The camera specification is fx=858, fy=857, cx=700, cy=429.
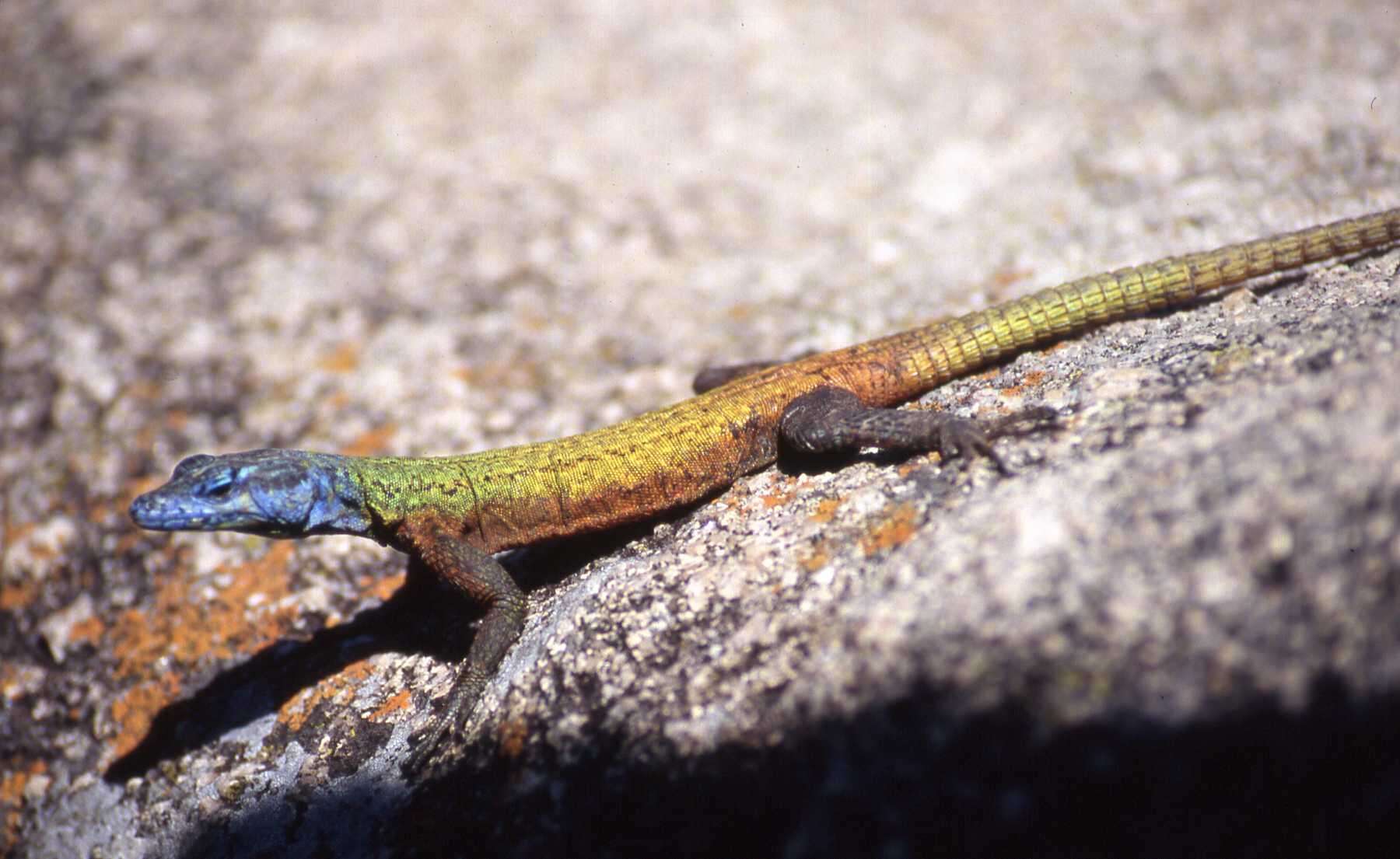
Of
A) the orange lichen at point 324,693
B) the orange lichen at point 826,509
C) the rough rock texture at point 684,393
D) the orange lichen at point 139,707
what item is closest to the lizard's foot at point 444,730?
the rough rock texture at point 684,393

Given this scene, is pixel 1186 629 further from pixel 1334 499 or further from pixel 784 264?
pixel 784 264

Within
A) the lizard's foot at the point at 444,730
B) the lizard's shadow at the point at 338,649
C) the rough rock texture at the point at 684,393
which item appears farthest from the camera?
the lizard's shadow at the point at 338,649

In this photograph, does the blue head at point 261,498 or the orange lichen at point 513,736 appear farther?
the blue head at point 261,498

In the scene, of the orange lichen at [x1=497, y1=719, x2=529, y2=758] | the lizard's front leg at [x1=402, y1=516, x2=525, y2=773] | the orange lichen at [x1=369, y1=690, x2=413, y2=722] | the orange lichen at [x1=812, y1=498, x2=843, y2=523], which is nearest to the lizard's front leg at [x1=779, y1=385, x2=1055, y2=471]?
the orange lichen at [x1=812, y1=498, x2=843, y2=523]

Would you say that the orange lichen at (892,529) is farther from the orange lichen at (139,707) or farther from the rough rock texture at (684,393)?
the orange lichen at (139,707)

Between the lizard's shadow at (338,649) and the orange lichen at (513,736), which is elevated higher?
the lizard's shadow at (338,649)

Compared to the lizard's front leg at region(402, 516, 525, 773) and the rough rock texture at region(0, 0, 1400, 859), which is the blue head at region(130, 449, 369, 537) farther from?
the rough rock texture at region(0, 0, 1400, 859)

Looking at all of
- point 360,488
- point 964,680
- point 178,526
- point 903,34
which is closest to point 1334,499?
point 964,680
